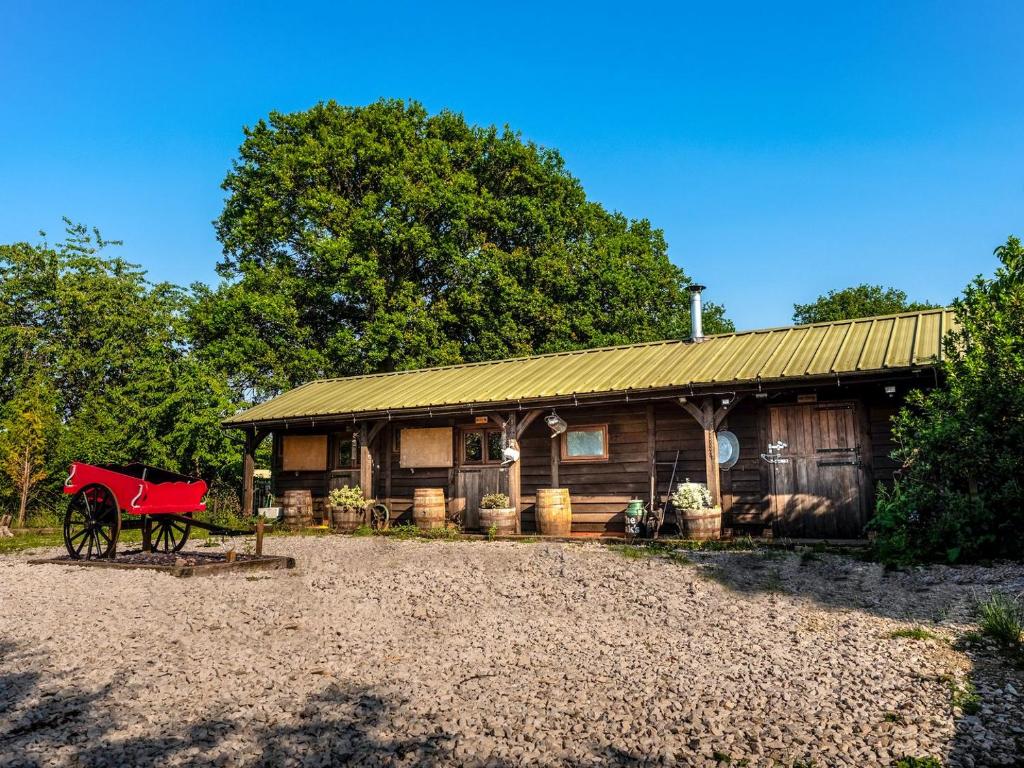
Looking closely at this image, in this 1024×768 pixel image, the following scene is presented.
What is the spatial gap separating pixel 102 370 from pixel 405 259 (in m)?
12.7

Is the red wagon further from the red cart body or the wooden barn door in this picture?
the wooden barn door

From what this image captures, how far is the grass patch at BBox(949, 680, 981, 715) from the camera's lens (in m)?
4.30

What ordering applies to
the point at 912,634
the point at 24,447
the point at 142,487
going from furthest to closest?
the point at 24,447, the point at 142,487, the point at 912,634

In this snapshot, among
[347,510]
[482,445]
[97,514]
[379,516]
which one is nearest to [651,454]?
[482,445]

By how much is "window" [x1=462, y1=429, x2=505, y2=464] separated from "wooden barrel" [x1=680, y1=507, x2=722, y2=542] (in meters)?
4.70

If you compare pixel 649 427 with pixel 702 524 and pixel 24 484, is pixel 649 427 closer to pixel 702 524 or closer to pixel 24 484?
pixel 702 524

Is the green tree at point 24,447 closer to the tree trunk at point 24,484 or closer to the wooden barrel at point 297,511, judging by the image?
the tree trunk at point 24,484

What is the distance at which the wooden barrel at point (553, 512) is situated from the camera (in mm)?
14117

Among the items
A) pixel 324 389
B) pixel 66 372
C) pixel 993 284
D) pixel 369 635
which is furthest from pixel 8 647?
pixel 66 372

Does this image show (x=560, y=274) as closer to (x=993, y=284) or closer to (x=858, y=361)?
(x=858, y=361)

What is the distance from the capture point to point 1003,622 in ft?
18.5

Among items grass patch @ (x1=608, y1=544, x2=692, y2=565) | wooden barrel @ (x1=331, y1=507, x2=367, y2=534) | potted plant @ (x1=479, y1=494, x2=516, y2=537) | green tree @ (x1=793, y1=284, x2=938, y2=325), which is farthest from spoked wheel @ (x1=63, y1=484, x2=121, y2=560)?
green tree @ (x1=793, y1=284, x2=938, y2=325)

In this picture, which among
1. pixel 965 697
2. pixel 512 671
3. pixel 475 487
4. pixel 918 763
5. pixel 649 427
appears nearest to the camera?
pixel 918 763

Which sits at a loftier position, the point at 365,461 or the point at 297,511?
the point at 365,461
